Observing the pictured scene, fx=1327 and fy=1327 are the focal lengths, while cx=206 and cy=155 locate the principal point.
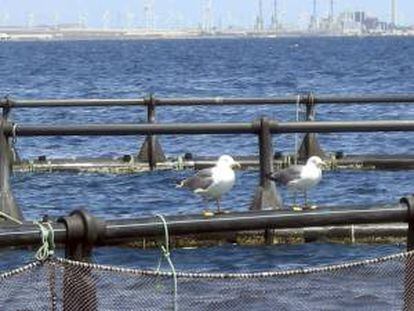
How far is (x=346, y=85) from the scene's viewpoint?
2820 inches

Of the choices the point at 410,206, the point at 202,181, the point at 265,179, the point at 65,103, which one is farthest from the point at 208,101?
the point at 410,206

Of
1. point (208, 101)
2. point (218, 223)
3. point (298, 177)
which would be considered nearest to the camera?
point (218, 223)

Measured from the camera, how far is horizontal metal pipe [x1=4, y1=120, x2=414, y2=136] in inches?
550

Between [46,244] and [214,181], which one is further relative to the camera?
[214,181]

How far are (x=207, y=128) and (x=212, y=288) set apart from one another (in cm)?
842

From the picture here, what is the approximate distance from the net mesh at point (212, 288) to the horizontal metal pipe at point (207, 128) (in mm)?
7797

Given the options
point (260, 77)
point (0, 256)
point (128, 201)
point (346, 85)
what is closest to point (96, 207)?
point (128, 201)

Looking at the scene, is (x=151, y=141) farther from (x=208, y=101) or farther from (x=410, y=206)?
(x=410, y=206)

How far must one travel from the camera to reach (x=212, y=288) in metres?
5.85

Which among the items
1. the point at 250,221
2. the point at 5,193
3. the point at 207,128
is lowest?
the point at 5,193

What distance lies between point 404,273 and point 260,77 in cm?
8127

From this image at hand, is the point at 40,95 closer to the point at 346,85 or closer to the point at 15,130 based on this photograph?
the point at 346,85

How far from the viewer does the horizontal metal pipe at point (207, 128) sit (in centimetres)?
1396

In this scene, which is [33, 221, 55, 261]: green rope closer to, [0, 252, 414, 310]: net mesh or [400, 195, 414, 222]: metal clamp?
[0, 252, 414, 310]: net mesh
